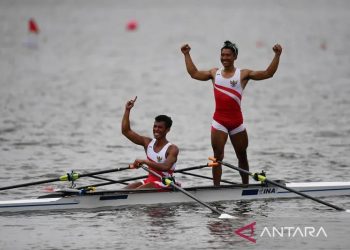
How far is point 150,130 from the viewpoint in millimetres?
34312

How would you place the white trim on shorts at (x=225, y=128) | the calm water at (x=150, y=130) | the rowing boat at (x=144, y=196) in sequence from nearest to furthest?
the calm water at (x=150, y=130) → the rowing boat at (x=144, y=196) → the white trim on shorts at (x=225, y=128)

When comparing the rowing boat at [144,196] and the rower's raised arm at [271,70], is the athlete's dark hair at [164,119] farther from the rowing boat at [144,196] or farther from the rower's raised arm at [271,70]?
the rower's raised arm at [271,70]

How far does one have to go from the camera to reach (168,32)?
366 ft

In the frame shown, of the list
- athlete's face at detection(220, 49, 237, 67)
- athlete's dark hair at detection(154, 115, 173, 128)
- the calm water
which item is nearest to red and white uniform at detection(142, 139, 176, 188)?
athlete's dark hair at detection(154, 115, 173, 128)

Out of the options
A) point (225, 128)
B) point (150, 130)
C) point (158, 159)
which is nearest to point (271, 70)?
point (225, 128)

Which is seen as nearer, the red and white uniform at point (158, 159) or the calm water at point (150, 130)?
the calm water at point (150, 130)

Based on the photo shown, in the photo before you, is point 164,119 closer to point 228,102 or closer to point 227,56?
point 228,102

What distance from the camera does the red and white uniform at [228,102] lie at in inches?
805

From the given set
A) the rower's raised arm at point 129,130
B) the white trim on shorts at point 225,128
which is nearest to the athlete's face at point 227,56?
the white trim on shorts at point 225,128

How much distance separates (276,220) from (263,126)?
16.3 metres

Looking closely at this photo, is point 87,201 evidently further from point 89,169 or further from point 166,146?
point 89,169

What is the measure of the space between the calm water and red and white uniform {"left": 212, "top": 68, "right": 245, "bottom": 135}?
1639 millimetres

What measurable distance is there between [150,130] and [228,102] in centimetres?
1392

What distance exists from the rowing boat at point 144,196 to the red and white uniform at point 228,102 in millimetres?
1234
